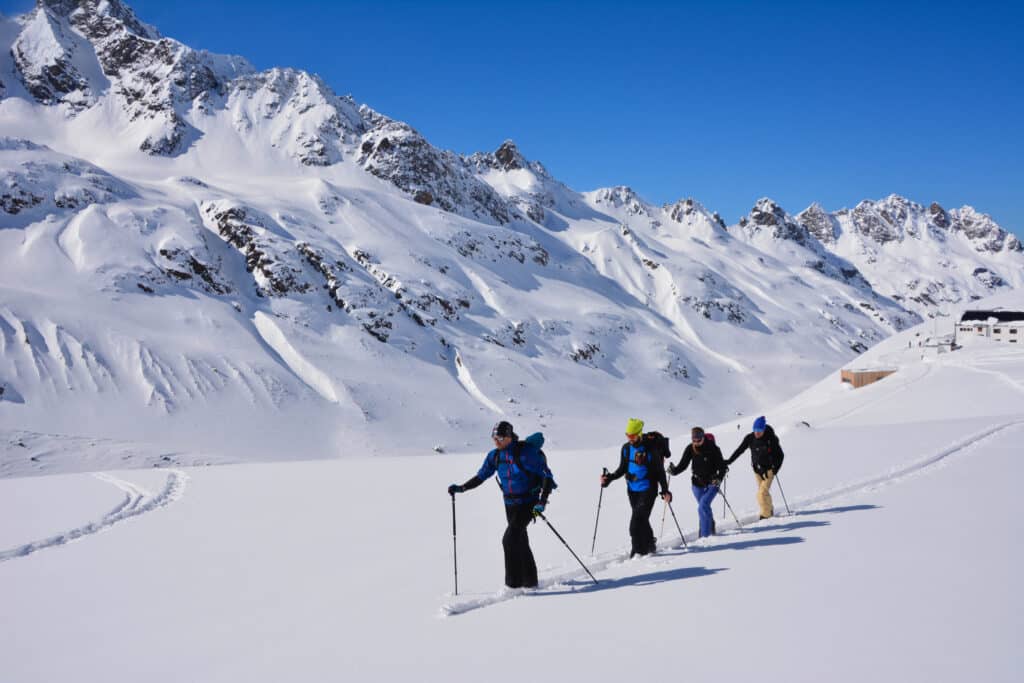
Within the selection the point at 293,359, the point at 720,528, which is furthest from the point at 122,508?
the point at 293,359

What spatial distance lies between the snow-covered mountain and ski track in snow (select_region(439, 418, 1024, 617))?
51205mm

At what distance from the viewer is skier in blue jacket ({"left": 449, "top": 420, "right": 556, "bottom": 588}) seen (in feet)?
26.3

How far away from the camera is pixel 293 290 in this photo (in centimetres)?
8656

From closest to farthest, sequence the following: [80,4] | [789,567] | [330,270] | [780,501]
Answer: [789,567] < [780,501] < [330,270] < [80,4]

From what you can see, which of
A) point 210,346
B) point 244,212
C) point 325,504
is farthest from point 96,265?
point 325,504

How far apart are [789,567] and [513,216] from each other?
15253cm

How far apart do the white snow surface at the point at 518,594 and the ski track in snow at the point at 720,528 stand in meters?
0.04

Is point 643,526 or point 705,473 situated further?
point 705,473

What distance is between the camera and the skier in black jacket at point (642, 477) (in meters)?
9.51

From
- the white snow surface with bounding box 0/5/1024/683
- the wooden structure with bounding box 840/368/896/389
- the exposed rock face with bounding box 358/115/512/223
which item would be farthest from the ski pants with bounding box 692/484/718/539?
the exposed rock face with bounding box 358/115/512/223

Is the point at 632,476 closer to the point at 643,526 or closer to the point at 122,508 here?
the point at 643,526

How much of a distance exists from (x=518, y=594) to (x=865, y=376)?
64200 millimetres

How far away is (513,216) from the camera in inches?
6186

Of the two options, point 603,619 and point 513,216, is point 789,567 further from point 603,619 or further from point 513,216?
point 513,216
